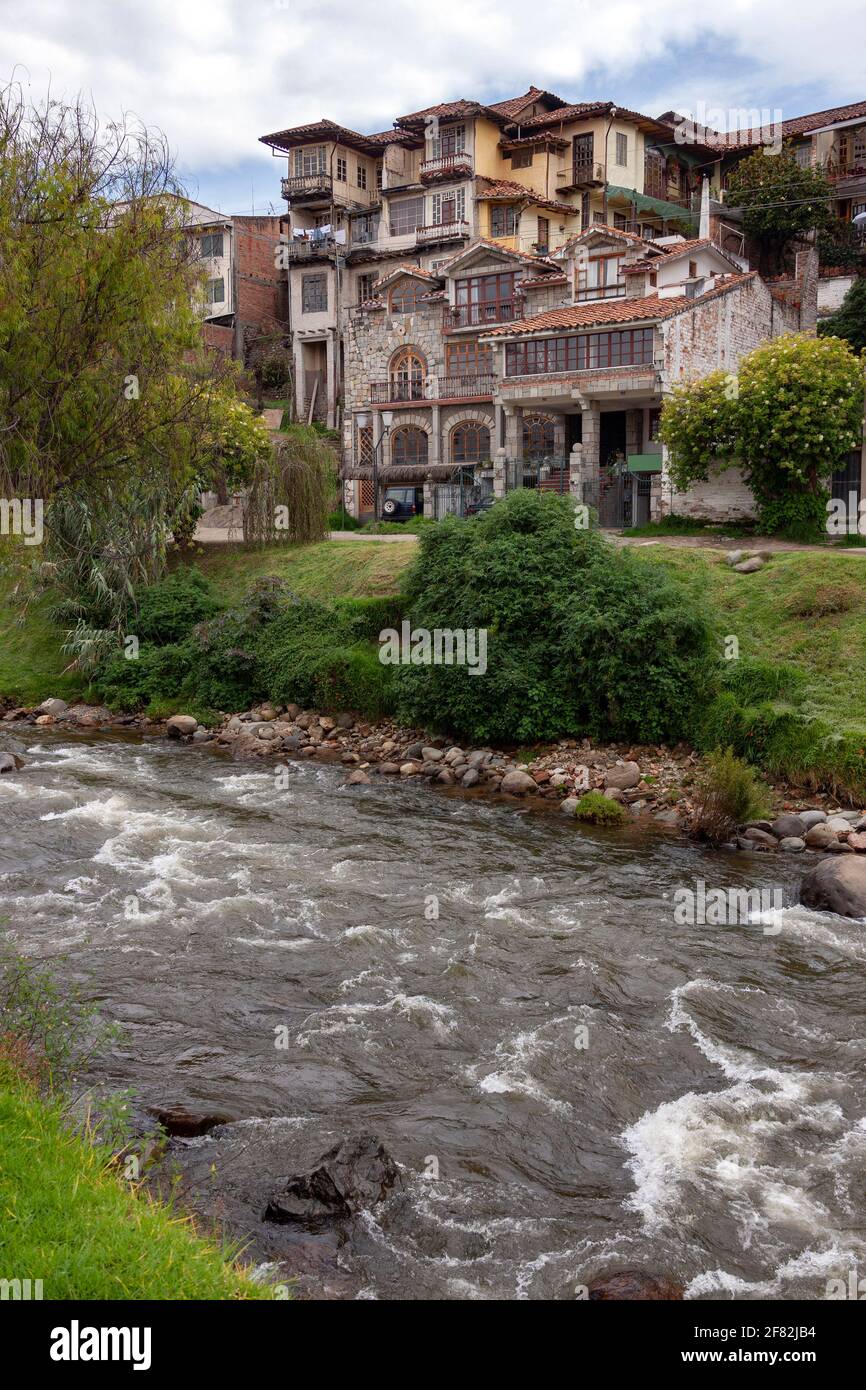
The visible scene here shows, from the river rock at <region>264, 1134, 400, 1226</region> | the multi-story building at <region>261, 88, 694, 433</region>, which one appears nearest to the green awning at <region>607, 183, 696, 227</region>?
the multi-story building at <region>261, 88, 694, 433</region>

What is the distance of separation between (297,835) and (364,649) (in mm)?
9460

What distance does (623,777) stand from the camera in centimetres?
2078

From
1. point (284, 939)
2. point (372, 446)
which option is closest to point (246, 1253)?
point (284, 939)

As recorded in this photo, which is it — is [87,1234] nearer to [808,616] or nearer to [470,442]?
[808,616]

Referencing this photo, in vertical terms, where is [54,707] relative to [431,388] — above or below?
below

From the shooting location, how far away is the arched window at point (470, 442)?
160 feet

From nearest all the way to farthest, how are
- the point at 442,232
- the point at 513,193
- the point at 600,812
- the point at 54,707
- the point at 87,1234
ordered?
the point at 87,1234, the point at 600,812, the point at 54,707, the point at 513,193, the point at 442,232

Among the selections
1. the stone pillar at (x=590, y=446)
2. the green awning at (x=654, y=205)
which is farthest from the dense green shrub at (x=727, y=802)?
the green awning at (x=654, y=205)

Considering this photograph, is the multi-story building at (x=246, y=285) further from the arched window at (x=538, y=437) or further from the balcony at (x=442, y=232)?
the arched window at (x=538, y=437)

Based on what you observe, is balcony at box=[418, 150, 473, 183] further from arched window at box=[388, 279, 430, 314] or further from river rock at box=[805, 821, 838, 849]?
river rock at box=[805, 821, 838, 849]

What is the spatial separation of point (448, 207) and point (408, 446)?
14420 mm

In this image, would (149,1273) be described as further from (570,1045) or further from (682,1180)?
(570,1045)

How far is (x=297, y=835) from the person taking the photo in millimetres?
18469

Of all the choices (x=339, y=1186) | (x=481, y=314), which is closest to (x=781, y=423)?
(x=481, y=314)
